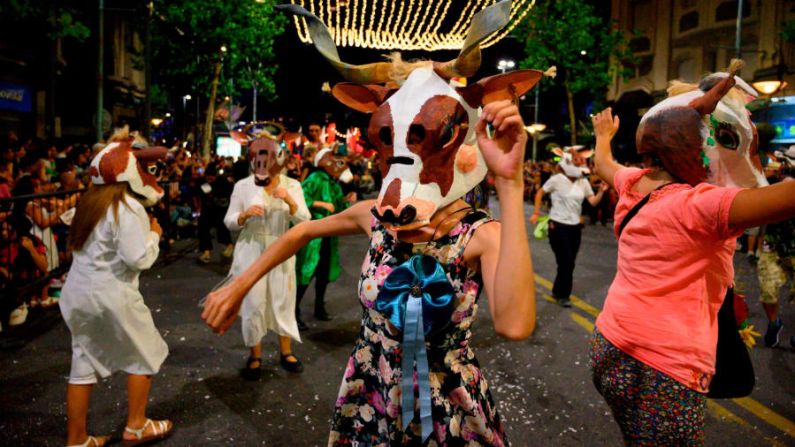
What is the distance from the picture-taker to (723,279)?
2307mm

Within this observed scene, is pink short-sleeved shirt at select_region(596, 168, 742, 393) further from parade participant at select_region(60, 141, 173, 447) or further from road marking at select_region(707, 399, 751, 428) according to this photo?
parade participant at select_region(60, 141, 173, 447)

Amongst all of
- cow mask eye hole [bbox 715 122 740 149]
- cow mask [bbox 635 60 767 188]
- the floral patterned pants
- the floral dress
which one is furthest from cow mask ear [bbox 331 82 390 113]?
cow mask eye hole [bbox 715 122 740 149]

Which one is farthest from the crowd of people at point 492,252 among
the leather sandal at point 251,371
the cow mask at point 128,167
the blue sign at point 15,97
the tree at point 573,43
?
the tree at point 573,43

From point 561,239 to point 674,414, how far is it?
17.9ft

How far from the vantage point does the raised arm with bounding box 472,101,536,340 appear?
1.59 m

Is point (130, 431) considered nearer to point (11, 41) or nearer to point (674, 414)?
point (674, 414)

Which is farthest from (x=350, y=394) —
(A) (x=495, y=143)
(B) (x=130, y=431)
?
(B) (x=130, y=431)

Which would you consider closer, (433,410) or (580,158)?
(433,410)

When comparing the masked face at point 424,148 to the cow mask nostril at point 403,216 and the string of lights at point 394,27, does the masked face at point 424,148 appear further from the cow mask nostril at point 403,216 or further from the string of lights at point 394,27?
the string of lights at point 394,27

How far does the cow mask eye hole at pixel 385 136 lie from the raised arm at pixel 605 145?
5.56 feet

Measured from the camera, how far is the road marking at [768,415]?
4.07 metres

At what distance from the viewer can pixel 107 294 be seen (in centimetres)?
358

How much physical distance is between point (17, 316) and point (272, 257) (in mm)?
5612

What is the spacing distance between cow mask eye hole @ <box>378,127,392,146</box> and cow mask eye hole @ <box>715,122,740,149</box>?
Result: 5.70 feet
